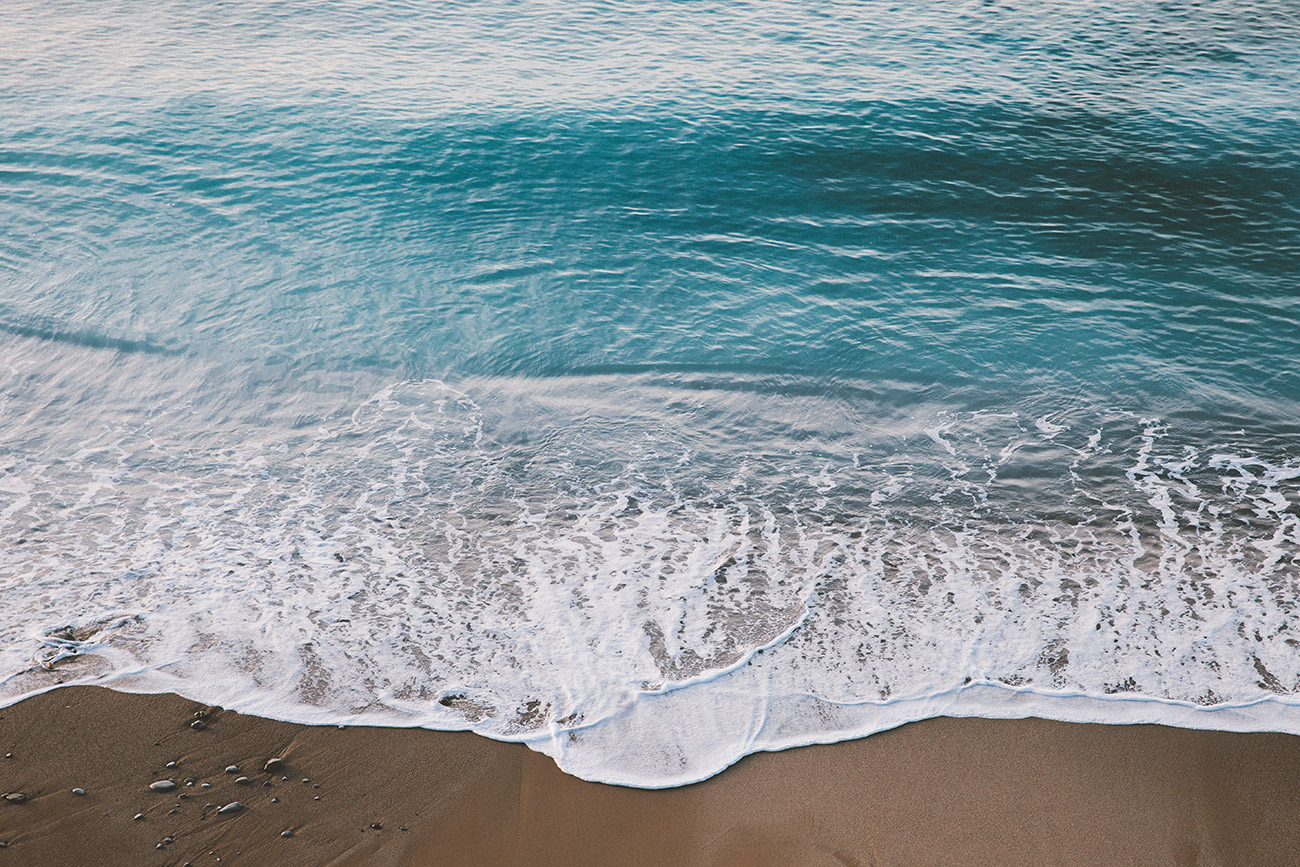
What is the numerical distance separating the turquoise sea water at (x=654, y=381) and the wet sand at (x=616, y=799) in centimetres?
15

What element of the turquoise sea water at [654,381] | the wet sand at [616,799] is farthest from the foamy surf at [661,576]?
the wet sand at [616,799]

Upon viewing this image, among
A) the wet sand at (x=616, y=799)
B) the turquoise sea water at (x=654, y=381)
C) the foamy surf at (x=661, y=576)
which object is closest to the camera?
the wet sand at (x=616, y=799)

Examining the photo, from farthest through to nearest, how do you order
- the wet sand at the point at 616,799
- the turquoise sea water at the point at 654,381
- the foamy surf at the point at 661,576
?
the turquoise sea water at the point at 654,381 → the foamy surf at the point at 661,576 → the wet sand at the point at 616,799

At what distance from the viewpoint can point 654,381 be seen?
663 centimetres

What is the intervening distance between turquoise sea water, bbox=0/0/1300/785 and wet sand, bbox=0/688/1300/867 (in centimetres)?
15

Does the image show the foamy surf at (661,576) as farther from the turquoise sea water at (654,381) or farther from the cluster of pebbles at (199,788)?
the cluster of pebbles at (199,788)

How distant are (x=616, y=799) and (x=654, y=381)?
4009mm

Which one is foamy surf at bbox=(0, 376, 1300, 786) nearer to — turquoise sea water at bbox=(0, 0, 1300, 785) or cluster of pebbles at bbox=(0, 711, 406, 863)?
turquoise sea water at bbox=(0, 0, 1300, 785)

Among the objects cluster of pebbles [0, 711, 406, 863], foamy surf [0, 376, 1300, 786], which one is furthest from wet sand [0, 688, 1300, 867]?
foamy surf [0, 376, 1300, 786]

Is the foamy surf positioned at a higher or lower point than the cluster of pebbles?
lower

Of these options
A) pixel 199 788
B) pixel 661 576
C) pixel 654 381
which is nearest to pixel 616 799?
pixel 661 576

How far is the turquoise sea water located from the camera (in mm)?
3818

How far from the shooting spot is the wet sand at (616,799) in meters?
2.97

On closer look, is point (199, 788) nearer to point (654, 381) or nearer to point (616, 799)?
point (616, 799)
